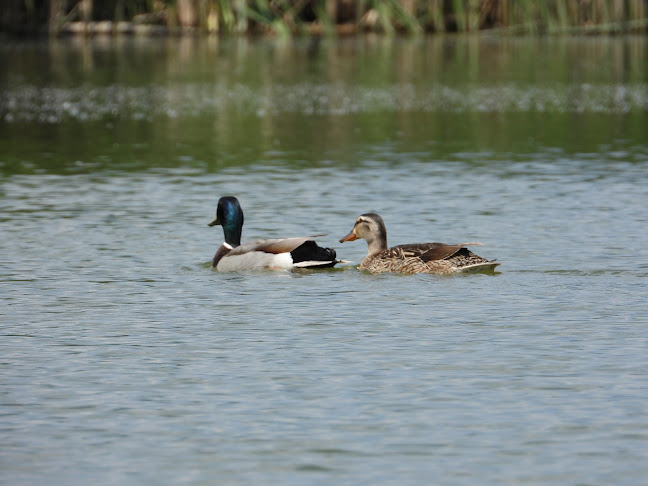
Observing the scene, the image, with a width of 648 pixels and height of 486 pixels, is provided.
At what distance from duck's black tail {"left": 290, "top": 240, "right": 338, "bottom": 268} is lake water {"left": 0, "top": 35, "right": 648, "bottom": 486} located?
0.14 metres

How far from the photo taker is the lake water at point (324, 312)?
27.5ft

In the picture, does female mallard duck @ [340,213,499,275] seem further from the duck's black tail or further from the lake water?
the duck's black tail

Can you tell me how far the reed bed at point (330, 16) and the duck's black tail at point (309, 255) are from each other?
43994 mm

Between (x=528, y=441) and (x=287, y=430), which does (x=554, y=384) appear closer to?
(x=528, y=441)

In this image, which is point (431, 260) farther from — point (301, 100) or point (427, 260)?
point (301, 100)

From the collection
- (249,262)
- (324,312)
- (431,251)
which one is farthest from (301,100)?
(324,312)

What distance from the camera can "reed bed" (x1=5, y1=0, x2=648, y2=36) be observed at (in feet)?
193

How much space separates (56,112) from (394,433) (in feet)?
89.3

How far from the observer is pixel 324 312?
12.4 m

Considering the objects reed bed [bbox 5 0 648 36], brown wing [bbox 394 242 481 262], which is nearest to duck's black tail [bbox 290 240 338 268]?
brown wing [bbox 394 242 481 262]

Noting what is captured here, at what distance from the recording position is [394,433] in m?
8.65

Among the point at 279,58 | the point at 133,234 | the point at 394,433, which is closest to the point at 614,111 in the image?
the point at 133,234

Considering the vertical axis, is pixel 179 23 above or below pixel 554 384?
above

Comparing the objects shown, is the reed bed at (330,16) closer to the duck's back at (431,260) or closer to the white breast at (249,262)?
the white breast at (249,262)
